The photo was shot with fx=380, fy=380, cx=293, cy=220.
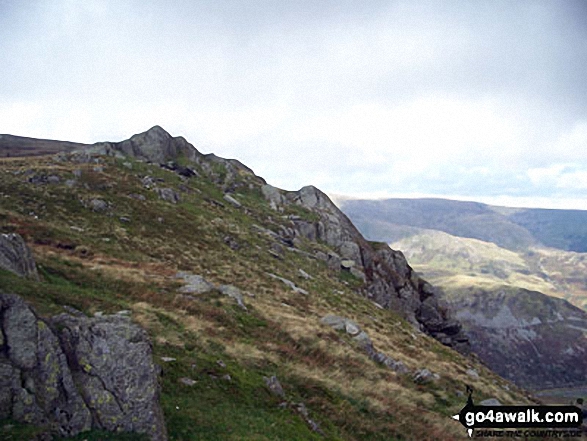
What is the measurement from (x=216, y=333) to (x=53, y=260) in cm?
1547

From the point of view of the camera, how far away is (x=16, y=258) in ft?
75.6

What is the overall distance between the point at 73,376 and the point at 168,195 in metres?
59.1

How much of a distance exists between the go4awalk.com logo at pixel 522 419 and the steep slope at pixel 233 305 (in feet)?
5.62

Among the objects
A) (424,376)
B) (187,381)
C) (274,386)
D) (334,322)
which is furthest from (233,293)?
(424,376)

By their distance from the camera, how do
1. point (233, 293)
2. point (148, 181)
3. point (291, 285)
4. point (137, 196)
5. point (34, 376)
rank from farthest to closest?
point (148, 181) → point (137, 196) → point (291, 285) → point (233, 293) → point (34, 376)

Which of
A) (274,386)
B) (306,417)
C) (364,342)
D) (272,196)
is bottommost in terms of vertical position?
(364,342)

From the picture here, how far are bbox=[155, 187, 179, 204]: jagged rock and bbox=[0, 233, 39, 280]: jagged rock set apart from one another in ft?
142

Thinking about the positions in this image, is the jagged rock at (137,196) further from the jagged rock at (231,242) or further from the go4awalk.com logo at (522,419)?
the go4awalk.com logo at (522,419)

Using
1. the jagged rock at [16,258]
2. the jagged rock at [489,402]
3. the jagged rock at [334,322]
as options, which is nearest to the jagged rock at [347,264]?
the jagged rock at [334,322]

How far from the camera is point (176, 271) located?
126 ft

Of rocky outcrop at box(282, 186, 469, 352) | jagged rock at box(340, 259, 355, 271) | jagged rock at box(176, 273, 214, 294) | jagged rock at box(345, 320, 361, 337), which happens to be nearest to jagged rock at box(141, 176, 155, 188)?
rocky outcrop at box(282, 186, 469, 352)

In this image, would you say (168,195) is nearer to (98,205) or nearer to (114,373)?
(98,205)

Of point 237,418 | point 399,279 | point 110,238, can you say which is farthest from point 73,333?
point 399,279

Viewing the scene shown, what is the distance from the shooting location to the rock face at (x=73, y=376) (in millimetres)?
11109
